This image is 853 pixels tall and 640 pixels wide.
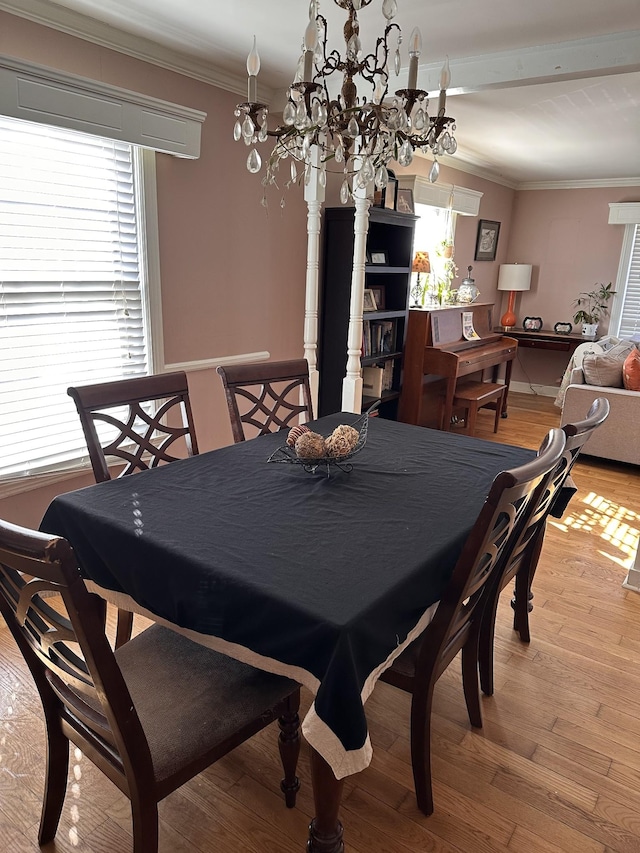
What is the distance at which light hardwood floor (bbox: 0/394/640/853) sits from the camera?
151 centimetres

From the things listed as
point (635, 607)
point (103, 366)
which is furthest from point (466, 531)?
point (103, 366)

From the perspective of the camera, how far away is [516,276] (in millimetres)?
6840

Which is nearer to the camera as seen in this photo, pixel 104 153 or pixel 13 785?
pixel 13 785

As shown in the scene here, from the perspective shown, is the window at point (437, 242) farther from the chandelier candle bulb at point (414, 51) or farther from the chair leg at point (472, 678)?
the chair leg at point (472, 678)

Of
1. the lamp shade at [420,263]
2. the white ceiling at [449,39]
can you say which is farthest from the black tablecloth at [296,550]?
the lamp shade at [420,263]

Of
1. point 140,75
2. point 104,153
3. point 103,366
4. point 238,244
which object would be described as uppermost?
point 140,75

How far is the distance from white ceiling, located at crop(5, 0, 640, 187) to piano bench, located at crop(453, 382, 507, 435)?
211 centimetres

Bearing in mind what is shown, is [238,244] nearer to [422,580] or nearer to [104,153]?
[104,153]

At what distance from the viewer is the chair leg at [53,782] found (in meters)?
1.36

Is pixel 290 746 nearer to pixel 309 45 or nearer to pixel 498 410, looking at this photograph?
pixel 309 45

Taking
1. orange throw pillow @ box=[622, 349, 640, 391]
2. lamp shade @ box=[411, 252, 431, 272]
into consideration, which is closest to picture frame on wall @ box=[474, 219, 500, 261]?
lamp shade @ box=[411, 252, 431, 272]

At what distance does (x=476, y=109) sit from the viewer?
12.5 ft

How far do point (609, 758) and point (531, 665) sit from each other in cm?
45

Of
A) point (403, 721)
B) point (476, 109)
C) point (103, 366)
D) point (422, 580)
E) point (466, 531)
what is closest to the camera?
point (422, 580)
